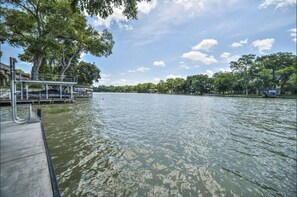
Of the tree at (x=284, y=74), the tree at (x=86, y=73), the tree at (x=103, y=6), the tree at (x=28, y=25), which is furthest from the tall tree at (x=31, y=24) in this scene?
the tree at (x=284, y=74)

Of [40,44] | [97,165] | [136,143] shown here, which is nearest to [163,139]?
[136,143]

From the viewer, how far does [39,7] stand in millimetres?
17047

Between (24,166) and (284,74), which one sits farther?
(284,74)

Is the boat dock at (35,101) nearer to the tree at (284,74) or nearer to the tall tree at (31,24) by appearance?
the tall tree at (31,24)

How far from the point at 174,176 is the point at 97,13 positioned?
15.6 feet

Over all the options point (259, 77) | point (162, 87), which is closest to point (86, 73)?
point (259, 77)

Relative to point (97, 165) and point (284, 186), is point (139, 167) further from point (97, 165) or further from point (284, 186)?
point (284, 186)

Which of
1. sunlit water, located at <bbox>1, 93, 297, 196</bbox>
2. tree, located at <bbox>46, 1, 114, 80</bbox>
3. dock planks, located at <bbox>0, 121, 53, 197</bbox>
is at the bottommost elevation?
sunlit water, located at <bbox>1, 93, 297, 196</bbox>

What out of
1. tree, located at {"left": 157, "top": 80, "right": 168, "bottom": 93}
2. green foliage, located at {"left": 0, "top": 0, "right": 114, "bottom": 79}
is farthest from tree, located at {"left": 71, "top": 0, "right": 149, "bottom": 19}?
tree, located at {"left": 157, "top": 80, "right": 168, "bottom": 93}

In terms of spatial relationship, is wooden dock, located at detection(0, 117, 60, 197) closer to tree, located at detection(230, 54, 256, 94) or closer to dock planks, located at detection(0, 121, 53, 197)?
dock planks, located at detection(0, 121, 53, 197)

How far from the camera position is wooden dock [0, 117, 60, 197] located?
198cm

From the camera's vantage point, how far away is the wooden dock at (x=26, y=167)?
1978 millimetres

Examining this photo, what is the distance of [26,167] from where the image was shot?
2.57m

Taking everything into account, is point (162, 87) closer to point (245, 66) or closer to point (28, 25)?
point (245, 66)
